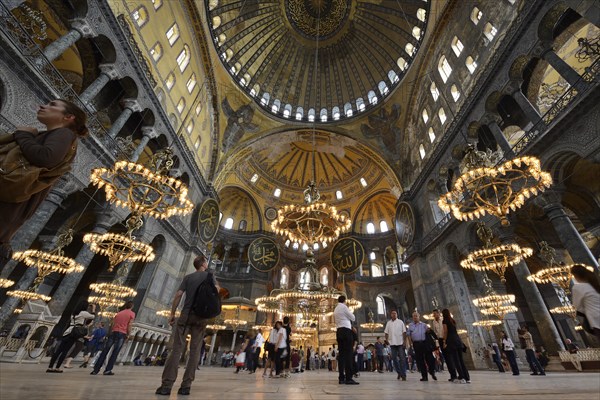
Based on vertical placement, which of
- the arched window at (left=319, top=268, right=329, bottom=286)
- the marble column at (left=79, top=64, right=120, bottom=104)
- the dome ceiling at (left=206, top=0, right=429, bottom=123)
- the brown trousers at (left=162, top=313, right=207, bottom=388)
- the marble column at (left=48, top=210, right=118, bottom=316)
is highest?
the dome ceiling at (left=206, top=0, right=429, bottom=123)

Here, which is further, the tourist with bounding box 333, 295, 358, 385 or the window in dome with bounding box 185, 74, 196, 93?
the window in dome with bounding box 185, 74, 196, 93

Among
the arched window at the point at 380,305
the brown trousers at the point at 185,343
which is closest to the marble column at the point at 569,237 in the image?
the brown trousers at the point at 185,343

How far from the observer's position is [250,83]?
20297 mm

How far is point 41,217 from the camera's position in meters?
7.50

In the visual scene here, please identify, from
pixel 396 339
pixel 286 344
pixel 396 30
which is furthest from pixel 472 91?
pixel 286 344

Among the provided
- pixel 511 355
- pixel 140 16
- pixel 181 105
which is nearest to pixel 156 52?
pixel 140 16

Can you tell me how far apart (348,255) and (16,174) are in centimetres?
1717

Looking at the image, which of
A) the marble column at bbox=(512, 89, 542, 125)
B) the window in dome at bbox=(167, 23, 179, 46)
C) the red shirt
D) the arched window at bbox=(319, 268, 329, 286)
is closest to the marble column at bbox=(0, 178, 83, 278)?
the red shirt

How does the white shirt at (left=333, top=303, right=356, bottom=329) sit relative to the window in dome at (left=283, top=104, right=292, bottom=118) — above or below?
below

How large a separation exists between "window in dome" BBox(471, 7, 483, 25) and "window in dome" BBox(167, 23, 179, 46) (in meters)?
14.0

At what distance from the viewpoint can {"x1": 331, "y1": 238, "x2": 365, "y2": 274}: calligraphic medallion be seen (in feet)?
55.9

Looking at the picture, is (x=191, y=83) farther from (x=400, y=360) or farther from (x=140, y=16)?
(x=400, y=360)

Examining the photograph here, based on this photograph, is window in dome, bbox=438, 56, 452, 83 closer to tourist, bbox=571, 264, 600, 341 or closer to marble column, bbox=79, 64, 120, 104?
tourist, bbox=571, 264, 600, 341

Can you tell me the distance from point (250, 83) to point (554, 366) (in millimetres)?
21767
